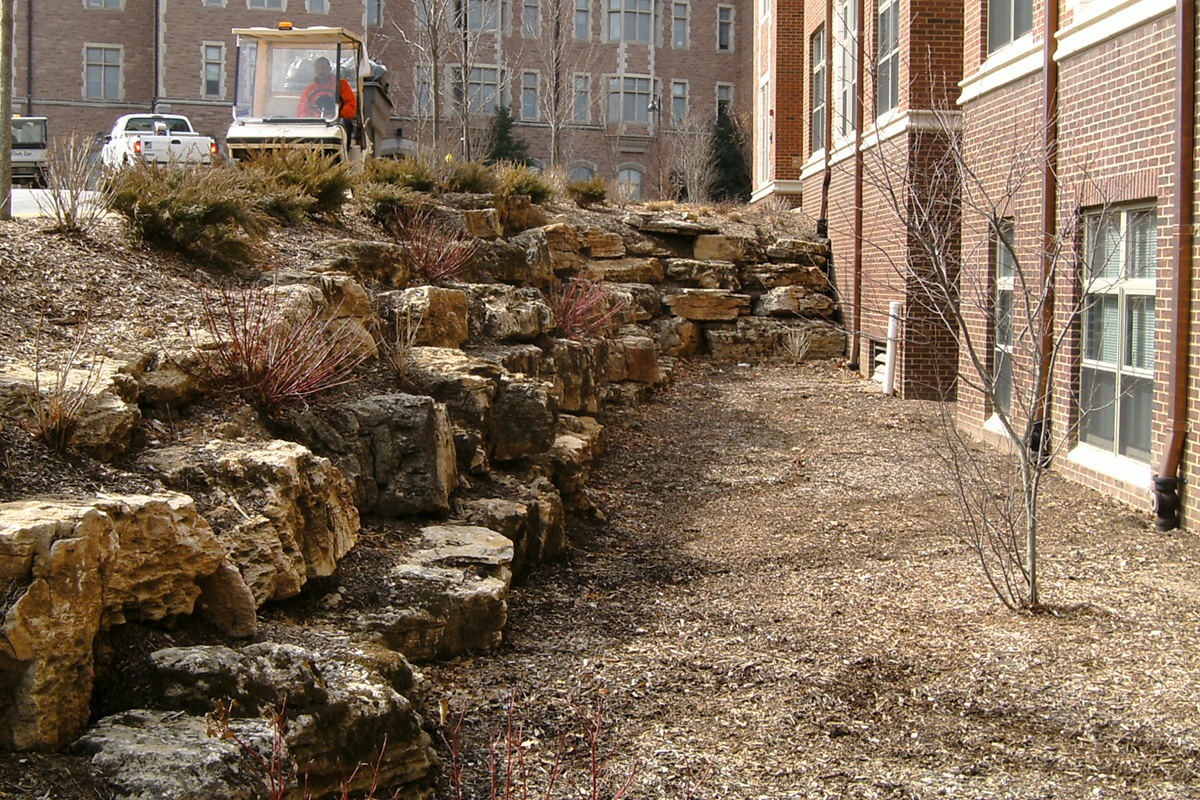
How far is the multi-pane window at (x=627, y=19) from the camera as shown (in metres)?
43.4

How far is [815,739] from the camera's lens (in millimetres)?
4270

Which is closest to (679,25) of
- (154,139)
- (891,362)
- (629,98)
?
(629,98)


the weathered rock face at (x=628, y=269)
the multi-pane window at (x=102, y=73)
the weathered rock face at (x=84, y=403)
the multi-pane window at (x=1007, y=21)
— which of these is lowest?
the weathered rock face at (x=84, y=403)

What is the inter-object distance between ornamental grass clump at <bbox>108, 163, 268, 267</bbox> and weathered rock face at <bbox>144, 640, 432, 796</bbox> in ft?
15.1

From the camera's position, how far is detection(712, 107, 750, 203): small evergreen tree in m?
37.7

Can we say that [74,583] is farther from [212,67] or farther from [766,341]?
[212,67]

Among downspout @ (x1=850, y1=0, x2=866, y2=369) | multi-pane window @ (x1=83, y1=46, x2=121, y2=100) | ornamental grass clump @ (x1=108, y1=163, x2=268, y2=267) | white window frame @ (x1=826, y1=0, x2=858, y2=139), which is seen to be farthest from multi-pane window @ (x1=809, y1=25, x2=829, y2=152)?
multi-pane window @ (x1=83, y1=46, x2=121, y2=100)

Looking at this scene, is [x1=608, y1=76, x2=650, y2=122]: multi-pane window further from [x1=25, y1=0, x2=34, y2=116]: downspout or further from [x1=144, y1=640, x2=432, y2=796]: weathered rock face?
[x1=144, y1=640, x2=432, y2=796]: weathered rock face

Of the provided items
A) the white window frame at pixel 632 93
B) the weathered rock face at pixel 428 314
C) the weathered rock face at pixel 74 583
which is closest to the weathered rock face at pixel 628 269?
the weathered rock face at pixel 428 314

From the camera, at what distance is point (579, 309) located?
37.5 ft

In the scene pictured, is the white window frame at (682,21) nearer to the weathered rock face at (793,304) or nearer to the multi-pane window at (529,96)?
the multi-pane window at (529,96)

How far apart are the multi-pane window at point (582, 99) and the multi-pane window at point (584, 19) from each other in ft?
5.83

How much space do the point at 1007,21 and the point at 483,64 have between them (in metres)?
34.2

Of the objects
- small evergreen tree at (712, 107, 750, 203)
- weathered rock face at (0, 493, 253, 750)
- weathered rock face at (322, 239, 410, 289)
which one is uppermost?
small evergreen tree at (712, 107, 750, 203)
